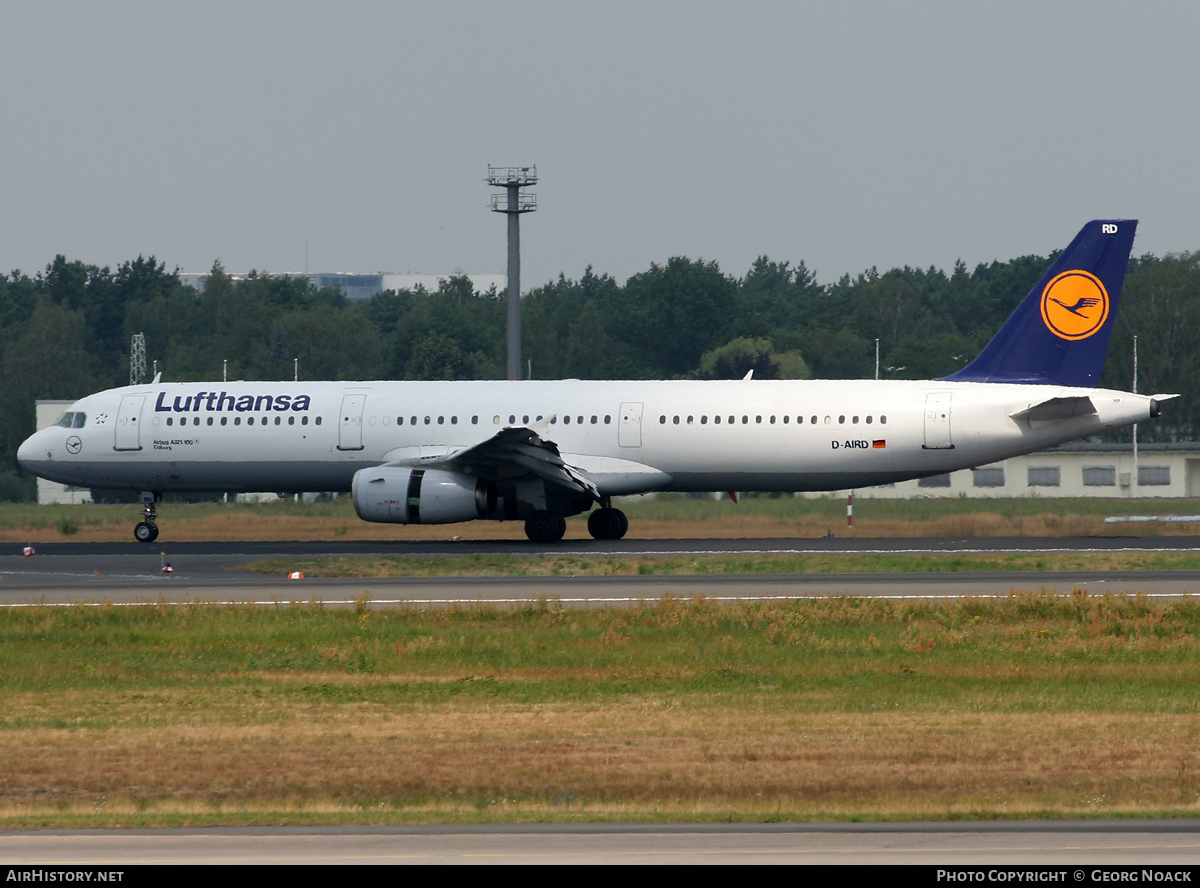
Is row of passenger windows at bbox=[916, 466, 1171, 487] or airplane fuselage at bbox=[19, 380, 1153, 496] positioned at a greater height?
airplane fuselage at bbox=[19, 380, 1153, 496]

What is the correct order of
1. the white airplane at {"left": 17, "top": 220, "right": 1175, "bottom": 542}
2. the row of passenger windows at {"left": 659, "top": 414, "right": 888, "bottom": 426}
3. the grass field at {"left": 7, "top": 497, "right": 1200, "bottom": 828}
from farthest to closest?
the row of passenger windows at {"left": 659, "top": 414, "right": 888, "bottom": 426}
the white airplane at {"left": 17, "top": 220, "right": 1175, "bottom": 542}
the grass field at {"left": 7, "top": 497, "right": 1200, "bottom": 828}

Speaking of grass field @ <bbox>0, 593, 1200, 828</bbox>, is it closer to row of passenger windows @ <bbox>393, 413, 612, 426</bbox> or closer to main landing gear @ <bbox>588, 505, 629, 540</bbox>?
row of passenger windows @ <bbox>393, 413, 612, 426</bbox>

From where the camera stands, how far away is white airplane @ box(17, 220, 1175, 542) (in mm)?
31156

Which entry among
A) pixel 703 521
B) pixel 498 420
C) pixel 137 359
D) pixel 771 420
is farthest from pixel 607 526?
pixel 137 359

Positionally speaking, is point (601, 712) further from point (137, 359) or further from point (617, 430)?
point (137, 359)

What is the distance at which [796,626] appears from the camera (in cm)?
1881

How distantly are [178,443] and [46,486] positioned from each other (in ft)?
99.2

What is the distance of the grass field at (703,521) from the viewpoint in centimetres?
3681

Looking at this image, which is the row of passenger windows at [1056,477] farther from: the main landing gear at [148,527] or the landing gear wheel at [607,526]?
the main landing gear at [148,527]

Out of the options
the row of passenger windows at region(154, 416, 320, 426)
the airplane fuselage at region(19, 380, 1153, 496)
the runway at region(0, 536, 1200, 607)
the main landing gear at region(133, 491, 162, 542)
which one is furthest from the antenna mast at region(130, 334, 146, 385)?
the runway at region(0, 536, 1200, 607)

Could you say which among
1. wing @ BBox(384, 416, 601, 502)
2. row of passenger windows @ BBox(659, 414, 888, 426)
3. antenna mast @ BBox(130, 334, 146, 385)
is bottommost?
wing @ BBox(384, 416, 601, 502)

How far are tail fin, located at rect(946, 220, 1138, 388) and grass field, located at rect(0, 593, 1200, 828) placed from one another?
43.1 feet
